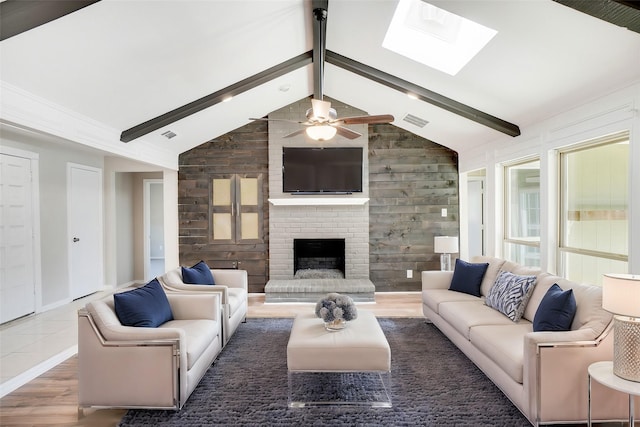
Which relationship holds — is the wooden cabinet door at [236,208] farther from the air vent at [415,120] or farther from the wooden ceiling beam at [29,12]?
the wooden ceiling beam at [29,12]

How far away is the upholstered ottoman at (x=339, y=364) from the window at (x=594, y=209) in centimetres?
222

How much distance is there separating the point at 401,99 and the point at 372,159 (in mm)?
1363

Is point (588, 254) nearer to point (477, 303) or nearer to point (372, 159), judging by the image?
point (477, 303)

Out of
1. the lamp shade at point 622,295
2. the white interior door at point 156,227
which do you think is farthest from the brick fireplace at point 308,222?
the lamp shade at point 622,295

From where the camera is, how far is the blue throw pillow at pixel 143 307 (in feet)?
8.63

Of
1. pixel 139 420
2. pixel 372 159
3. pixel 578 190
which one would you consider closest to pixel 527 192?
pixel 578 190


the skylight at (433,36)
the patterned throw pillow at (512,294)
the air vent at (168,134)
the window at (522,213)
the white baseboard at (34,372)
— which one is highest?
the skylight at (433,36)

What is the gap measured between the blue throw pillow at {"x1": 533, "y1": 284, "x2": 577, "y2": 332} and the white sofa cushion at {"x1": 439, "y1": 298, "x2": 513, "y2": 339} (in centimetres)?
54

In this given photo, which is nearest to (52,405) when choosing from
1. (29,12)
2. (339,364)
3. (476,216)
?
(339,364)

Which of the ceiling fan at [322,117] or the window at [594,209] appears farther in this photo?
the ceiling fan at [322,117]

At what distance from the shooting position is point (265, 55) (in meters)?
3.98

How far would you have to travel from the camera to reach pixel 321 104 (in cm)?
317

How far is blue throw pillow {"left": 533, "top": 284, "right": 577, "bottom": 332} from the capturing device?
2.43 m

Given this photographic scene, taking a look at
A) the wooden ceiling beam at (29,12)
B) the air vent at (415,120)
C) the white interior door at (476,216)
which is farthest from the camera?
the white interior door at (476,216)
